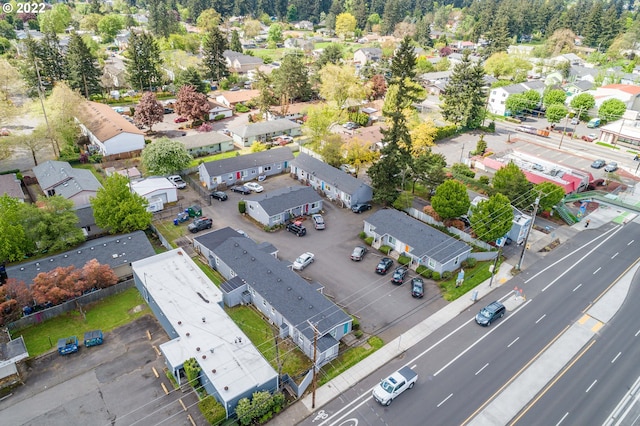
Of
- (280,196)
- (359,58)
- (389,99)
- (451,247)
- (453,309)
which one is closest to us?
(453,309)

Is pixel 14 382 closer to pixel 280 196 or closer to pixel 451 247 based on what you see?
pixel 280 196

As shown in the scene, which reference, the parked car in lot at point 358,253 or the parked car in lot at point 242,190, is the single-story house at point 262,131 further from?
the parked car in lot at point 358,253

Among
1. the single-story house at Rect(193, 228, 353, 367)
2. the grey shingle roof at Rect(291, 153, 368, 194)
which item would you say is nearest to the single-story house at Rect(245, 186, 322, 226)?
the grey shingle roof at Rect(291, 153, 368, 194)

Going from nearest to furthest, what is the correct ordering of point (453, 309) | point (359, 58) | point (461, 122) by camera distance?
point (453, 309) < point (461, 122) < point (359, 58)

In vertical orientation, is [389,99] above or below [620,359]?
above

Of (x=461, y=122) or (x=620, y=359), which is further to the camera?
(x=461, y=122)

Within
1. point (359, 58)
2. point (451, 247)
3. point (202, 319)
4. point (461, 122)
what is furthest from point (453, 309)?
point (359, 58)
